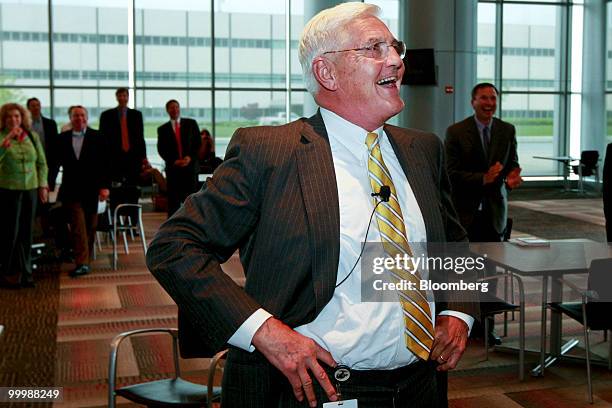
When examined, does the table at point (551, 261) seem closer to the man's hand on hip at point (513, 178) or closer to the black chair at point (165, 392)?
the man's hand on hip at point (513, 178)

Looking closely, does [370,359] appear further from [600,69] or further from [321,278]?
[600,69]

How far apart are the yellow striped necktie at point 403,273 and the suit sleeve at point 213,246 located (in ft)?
0.96

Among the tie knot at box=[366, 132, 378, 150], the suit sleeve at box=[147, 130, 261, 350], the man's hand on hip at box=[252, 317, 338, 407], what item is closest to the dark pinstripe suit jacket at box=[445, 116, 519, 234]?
the tie knot at box=[366, 132, 378, 150]

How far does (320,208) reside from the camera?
182cm

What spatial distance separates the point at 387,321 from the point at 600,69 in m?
18.0

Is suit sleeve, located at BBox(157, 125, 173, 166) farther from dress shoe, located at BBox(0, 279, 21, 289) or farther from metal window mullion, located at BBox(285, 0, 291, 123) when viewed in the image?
metal window mullion, located at BBox(285, 0, 291, 123)

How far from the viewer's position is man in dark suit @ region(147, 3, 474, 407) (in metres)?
1.71

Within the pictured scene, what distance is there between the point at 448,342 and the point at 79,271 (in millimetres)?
6780

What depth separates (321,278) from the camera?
177 centimetres

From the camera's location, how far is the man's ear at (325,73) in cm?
196

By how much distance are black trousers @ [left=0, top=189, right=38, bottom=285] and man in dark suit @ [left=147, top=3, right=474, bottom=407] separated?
6.03 metres

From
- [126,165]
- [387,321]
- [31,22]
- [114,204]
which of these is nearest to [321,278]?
[387,321]

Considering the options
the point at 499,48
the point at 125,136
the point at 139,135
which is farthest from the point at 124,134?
the point at 499,48

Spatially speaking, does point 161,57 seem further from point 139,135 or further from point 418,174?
point 418,174
